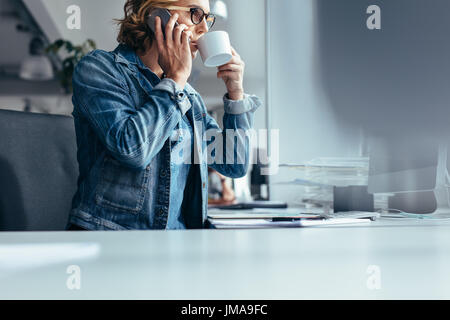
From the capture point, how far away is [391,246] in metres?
0.53

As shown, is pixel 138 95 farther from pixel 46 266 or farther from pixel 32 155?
pixel 46 266

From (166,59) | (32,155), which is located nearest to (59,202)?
(32,155)

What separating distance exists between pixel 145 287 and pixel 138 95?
0.74m

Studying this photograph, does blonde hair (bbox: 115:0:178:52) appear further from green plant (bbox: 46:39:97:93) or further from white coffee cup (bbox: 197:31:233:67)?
green plant (bbox: 46:39:97:93)

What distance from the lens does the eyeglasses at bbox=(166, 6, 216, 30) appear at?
110 centimetres

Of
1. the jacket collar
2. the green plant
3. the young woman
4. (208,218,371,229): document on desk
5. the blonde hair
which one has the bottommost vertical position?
(208,218,371,229): document on desk

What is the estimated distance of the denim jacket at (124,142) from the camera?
96cm

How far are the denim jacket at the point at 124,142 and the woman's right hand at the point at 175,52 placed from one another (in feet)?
0.14

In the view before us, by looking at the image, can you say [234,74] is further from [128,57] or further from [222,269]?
[222,269]

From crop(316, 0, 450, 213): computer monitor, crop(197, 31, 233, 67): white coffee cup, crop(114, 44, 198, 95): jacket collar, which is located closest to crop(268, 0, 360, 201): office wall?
crop(316, 0, 450, 213): computer monitor

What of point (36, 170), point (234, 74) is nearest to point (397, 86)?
point (234, 74)

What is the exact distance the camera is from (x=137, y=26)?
1.18 meters

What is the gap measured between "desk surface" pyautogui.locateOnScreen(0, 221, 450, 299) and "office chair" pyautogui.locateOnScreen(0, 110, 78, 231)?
0.68 metres
